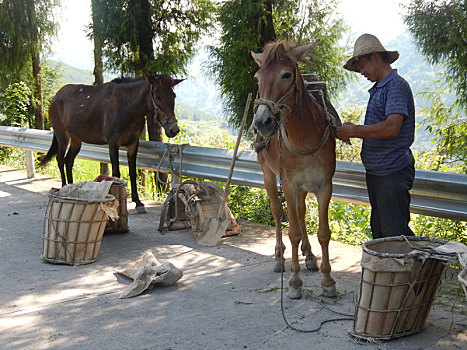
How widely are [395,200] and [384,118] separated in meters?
0.72

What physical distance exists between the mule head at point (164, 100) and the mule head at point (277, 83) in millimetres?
3325

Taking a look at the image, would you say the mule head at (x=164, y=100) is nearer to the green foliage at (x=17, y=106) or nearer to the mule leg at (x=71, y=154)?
the mule leg at (x=71, y=154)

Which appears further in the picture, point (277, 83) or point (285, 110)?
point (285, 110)

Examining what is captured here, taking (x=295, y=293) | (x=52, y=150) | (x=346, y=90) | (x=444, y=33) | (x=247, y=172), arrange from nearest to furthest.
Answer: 1. (x=295, y=293)
2. (x=444, y=33)
3. (x=247, y=172)
4. (x=346, y=90)
5. (x=52, y=150)

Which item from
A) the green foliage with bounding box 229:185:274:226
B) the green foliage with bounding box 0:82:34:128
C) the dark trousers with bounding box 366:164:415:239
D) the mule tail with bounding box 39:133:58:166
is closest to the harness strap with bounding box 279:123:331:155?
the dark trousers with bounding box 366:164:415:239

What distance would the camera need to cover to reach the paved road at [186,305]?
3723mm

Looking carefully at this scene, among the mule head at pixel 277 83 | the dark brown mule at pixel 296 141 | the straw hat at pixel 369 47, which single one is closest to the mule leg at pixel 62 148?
the dark brown mule at pixel 296 141

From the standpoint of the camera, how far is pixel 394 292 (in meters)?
3.53

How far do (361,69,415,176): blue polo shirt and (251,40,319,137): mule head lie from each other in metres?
0.69

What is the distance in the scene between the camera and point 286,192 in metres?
4.82

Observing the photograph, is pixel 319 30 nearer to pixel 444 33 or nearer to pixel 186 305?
pixel 444 33

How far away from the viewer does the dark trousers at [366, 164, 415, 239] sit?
4.42 meters

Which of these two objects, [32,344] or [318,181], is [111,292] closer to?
[32,344]

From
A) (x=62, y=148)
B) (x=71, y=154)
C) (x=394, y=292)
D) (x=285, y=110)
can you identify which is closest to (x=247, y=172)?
(x=285, y=110)
